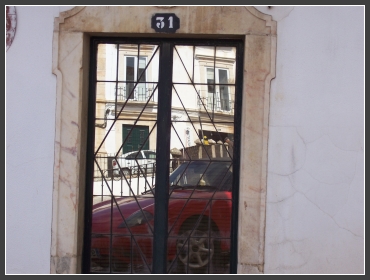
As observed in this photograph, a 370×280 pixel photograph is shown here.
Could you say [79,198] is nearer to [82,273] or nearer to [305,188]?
[82,273]

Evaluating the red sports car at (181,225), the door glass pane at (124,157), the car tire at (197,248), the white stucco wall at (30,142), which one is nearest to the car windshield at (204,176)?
the red sports car at (181,225)

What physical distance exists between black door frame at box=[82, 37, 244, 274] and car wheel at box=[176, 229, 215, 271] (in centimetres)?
17

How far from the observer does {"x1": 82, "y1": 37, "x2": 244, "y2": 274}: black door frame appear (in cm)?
668

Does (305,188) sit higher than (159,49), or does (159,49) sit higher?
(159,49)

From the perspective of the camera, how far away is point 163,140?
6.71m

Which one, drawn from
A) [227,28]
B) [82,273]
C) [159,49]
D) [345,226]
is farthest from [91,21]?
[345,226]

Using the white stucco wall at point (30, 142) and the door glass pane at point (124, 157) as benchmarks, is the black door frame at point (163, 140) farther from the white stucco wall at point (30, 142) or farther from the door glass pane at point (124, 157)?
the white stucco wall at point (30, 142)

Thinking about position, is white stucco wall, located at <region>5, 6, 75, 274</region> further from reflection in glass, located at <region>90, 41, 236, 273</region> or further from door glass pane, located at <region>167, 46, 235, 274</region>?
door glass pane, located at <region>167, 46, 235, 274</region>

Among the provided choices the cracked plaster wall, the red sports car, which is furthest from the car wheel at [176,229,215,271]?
the cracked plaster wall

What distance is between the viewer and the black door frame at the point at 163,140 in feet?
21.9

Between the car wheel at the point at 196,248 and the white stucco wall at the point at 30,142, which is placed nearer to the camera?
the white stucco wall at the point at 30,142

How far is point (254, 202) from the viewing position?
21.1 feet

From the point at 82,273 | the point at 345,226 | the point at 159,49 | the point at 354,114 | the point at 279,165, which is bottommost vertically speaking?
the point at 82,273

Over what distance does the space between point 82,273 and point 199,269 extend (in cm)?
110
